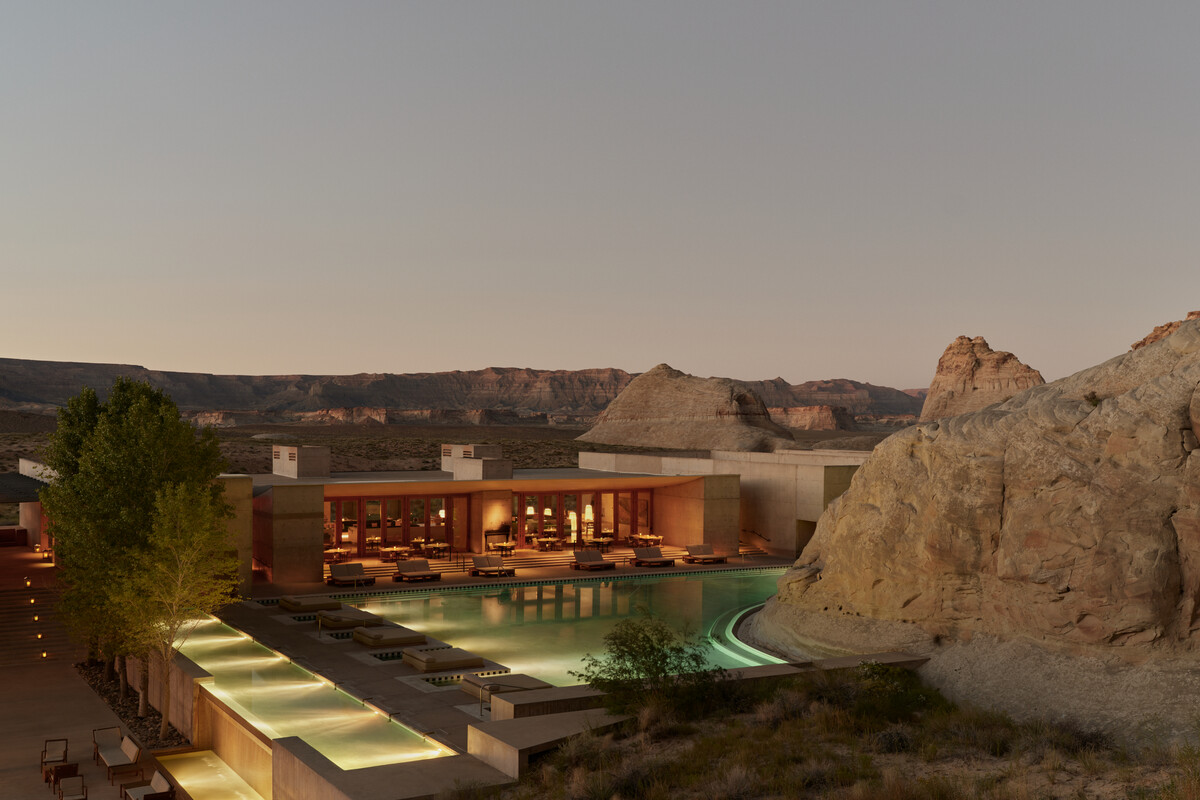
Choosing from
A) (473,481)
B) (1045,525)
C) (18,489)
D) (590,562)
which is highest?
(18,489)

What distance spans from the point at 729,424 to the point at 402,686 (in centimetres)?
5466

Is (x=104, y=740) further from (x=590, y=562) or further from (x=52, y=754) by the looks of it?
(x=590, y=562)

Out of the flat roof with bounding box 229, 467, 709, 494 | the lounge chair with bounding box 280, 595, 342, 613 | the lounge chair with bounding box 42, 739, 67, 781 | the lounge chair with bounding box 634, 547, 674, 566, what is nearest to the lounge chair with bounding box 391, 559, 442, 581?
the flat roof with bounding box 229, 467, 709, 494

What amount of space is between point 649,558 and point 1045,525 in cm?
1556

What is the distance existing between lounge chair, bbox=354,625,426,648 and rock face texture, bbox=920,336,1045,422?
7730 centimetres

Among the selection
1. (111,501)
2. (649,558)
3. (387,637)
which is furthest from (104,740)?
(649,558)

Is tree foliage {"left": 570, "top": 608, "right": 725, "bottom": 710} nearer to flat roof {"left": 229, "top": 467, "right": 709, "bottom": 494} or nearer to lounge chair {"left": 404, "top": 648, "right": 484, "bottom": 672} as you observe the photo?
lounge chair {"left": 404, "top": 648, "right": 484, "bottom": 672}

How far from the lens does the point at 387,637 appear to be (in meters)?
17.1

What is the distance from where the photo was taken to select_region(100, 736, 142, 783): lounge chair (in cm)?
1338

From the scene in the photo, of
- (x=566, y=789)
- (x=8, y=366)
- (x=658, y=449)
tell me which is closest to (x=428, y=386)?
(x=8, y=366)

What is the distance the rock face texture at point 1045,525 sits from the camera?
1330 centimetres

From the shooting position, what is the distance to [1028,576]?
47.8 feet

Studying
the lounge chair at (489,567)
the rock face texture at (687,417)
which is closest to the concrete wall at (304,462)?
the lounge chair at (489,567)

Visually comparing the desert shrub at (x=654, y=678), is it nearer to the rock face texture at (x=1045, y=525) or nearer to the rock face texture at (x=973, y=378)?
the rock face texture at (x=1045, y=525)
